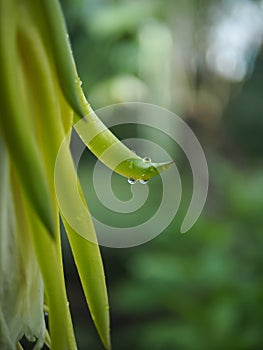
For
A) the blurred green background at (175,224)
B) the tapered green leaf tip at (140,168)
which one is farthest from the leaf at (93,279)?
the blurred green background at (175,224)

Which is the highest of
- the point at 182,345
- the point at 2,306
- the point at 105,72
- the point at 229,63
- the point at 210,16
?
the point at 229,63

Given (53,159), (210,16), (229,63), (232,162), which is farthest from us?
(232,162)

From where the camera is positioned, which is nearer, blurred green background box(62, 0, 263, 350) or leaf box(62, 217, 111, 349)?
leaf box(62, 217, 111, 349)

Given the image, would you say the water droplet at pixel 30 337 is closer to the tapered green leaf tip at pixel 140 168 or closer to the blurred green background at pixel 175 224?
the tapered green leaf tip at pixel 140 168

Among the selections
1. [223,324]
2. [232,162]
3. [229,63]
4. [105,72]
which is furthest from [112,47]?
[232,162]

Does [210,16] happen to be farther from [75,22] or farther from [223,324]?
[223,324]

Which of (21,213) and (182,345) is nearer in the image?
(21,213)

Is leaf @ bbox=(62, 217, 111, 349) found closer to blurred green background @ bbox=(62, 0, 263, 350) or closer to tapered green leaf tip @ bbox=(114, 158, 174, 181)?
tapered green leaf tip @ bbox=(114, 158, 174, 181)

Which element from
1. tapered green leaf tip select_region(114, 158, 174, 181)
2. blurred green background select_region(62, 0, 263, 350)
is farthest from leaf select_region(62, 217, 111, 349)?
blurred green background select_region(62, 0, 263, 350)
